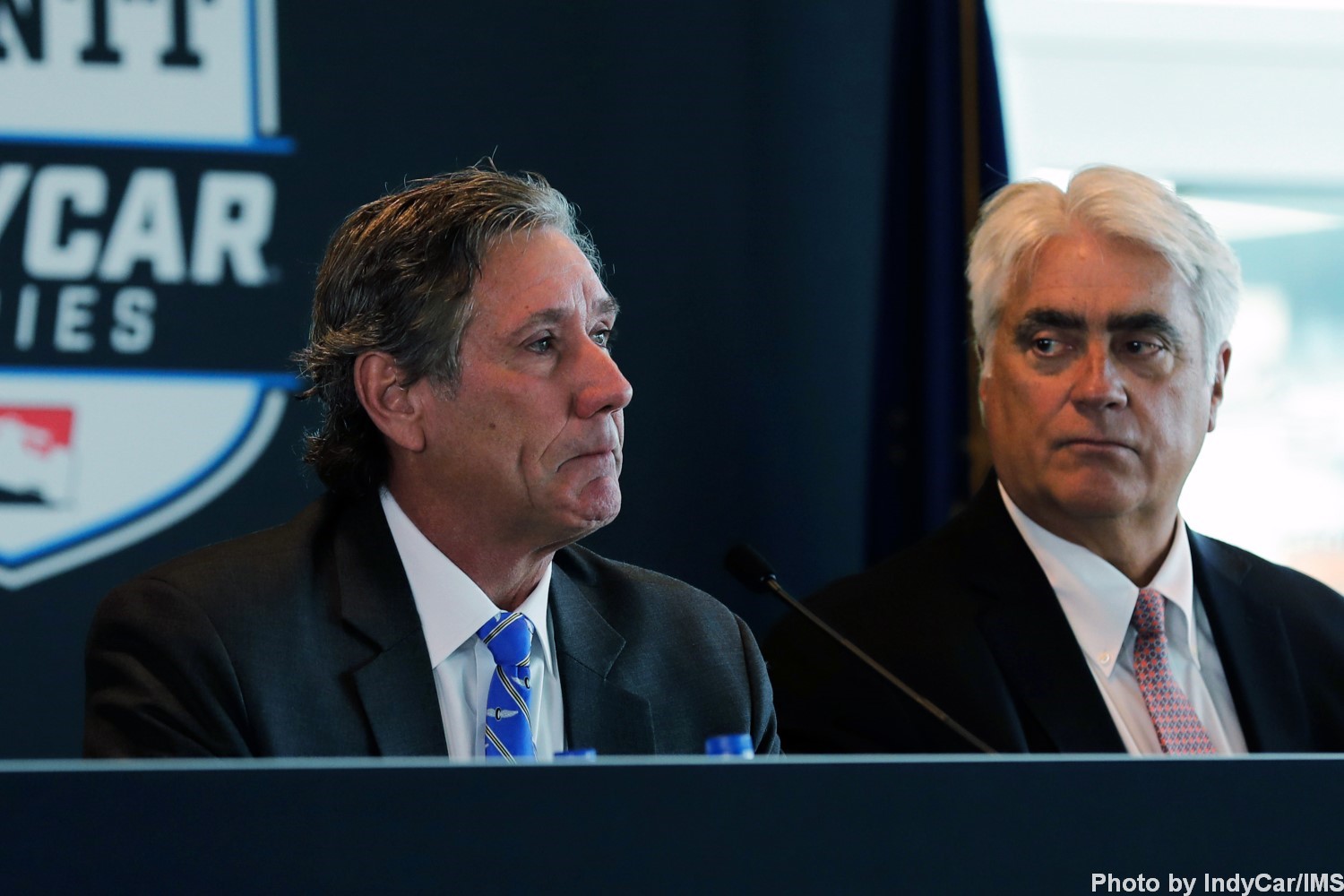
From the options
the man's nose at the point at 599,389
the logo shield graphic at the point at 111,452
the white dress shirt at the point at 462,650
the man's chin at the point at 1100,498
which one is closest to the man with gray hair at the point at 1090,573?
the man's chin at the point at 1100,498

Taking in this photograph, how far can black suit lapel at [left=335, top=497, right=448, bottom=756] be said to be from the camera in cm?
156

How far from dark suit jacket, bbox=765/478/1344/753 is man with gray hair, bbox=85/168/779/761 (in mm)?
198

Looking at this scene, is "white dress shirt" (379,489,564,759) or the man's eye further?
the man's eye

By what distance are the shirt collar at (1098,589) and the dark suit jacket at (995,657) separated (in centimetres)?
3

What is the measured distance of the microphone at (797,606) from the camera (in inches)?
72.3

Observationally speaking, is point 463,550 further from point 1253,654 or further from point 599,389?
point 1253,654

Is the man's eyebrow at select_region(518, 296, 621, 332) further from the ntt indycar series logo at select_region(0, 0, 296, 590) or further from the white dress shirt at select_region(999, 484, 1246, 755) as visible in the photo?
the ntt indycar series logo at select_region(0, 0, 296, 590)

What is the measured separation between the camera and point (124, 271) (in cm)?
300

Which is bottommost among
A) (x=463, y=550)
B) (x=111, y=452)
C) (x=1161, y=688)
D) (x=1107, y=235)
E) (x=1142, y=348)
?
(x=1161, y=688)

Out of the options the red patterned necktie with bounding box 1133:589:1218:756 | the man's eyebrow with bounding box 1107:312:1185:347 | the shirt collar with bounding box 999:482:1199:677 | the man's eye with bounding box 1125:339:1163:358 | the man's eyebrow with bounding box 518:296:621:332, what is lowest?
the red patterned necktie with bounding box 1133:589:1218:756

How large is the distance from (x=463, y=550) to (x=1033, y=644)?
817 mm

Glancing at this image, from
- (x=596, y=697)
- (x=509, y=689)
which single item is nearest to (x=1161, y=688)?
(x=596, y=697)

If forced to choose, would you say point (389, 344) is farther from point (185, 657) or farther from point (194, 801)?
point (194, 801)

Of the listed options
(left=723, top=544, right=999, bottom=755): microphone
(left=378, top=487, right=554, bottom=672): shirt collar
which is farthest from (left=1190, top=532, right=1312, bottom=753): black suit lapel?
(left=378, top=487, right=554, bottom=672): shirt collar
